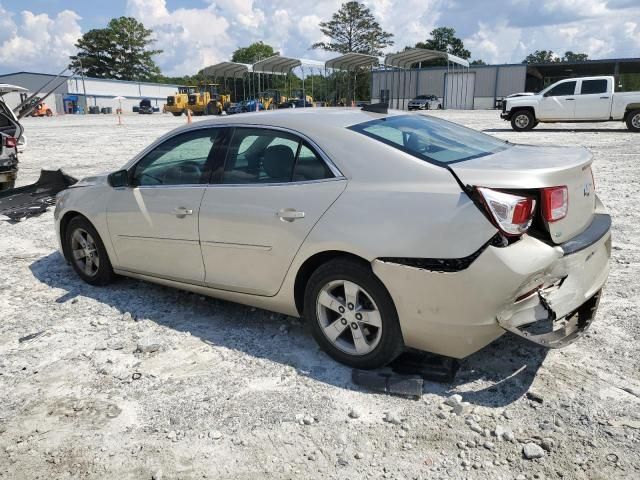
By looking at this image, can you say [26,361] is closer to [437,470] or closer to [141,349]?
[141,349]

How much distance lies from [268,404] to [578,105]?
2048 centimetres

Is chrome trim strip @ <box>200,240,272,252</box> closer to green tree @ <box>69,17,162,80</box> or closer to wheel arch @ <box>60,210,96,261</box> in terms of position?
wheel arch @ <box>60,210,96,261</box>

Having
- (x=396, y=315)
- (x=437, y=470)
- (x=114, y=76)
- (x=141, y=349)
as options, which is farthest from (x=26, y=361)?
(x=114, y=76)

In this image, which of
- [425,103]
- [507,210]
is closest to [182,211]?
[507,210]

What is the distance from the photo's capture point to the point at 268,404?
10.5ft

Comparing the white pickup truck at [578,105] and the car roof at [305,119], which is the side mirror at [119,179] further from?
the white pickup truck at [578,105]

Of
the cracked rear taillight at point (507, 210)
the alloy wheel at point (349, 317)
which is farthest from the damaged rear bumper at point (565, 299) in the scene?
the alloy wheel at point (349, 317)

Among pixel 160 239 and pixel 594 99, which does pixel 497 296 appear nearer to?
pixel 160 239

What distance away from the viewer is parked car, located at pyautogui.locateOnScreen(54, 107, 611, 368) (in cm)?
288

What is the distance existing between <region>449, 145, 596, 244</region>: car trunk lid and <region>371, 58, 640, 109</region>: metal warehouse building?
50079mm

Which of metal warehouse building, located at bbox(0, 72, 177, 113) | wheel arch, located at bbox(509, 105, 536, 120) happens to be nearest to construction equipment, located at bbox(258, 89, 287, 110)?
wheel arch, located at bbox(509, 105, 536, 120)

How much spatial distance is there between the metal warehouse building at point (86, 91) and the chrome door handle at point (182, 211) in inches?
2639

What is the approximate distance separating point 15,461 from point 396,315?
2131 mm

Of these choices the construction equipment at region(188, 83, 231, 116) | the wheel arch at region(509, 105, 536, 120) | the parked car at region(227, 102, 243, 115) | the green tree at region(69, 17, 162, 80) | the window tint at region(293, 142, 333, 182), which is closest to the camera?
the window tint at region(293, 142, 333, 182)
